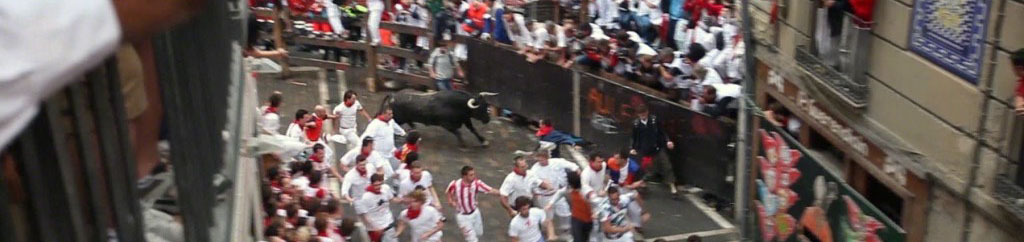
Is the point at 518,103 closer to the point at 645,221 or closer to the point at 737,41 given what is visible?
the point at 737,41

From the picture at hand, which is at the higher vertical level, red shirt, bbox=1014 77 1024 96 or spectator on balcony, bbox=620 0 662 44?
red shirt, bbox=1014 77 1024 96

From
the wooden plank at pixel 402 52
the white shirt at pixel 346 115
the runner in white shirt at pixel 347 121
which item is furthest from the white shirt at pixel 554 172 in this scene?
the wooden plank at pixel 402 52

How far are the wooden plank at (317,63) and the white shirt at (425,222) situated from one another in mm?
9729

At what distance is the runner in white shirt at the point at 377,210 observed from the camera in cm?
1309

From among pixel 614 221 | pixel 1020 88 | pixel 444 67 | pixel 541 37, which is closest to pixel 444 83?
pixel 444 67

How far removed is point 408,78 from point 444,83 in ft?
3.38

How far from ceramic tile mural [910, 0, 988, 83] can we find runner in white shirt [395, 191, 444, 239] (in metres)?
5.23

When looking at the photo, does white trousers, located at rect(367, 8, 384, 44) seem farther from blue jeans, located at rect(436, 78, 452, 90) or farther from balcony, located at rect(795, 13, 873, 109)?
balcony, located at rect(795, 13, 873, 109)

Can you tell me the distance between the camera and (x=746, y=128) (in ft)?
47.0

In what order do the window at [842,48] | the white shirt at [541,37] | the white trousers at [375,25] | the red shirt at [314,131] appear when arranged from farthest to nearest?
the white trousers at [375,25]
the white shirt at [541,37]
the red shirt at [314,131]
the window at [842,48]

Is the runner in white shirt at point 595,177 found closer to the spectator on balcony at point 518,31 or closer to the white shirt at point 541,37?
the white shirt at point 541,37

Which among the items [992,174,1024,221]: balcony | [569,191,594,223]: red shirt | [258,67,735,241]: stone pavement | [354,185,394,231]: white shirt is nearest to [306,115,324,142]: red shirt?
[258,67,735,241]: stone pavement

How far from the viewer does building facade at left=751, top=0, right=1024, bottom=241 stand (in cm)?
909

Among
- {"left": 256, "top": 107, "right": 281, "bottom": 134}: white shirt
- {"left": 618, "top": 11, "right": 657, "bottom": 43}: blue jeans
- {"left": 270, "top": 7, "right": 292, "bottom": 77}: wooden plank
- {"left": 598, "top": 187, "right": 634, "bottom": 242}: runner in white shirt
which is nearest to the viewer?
{"left": 598, "top": 187, "right": 634, "bottom": 242}: runner in white shirt
